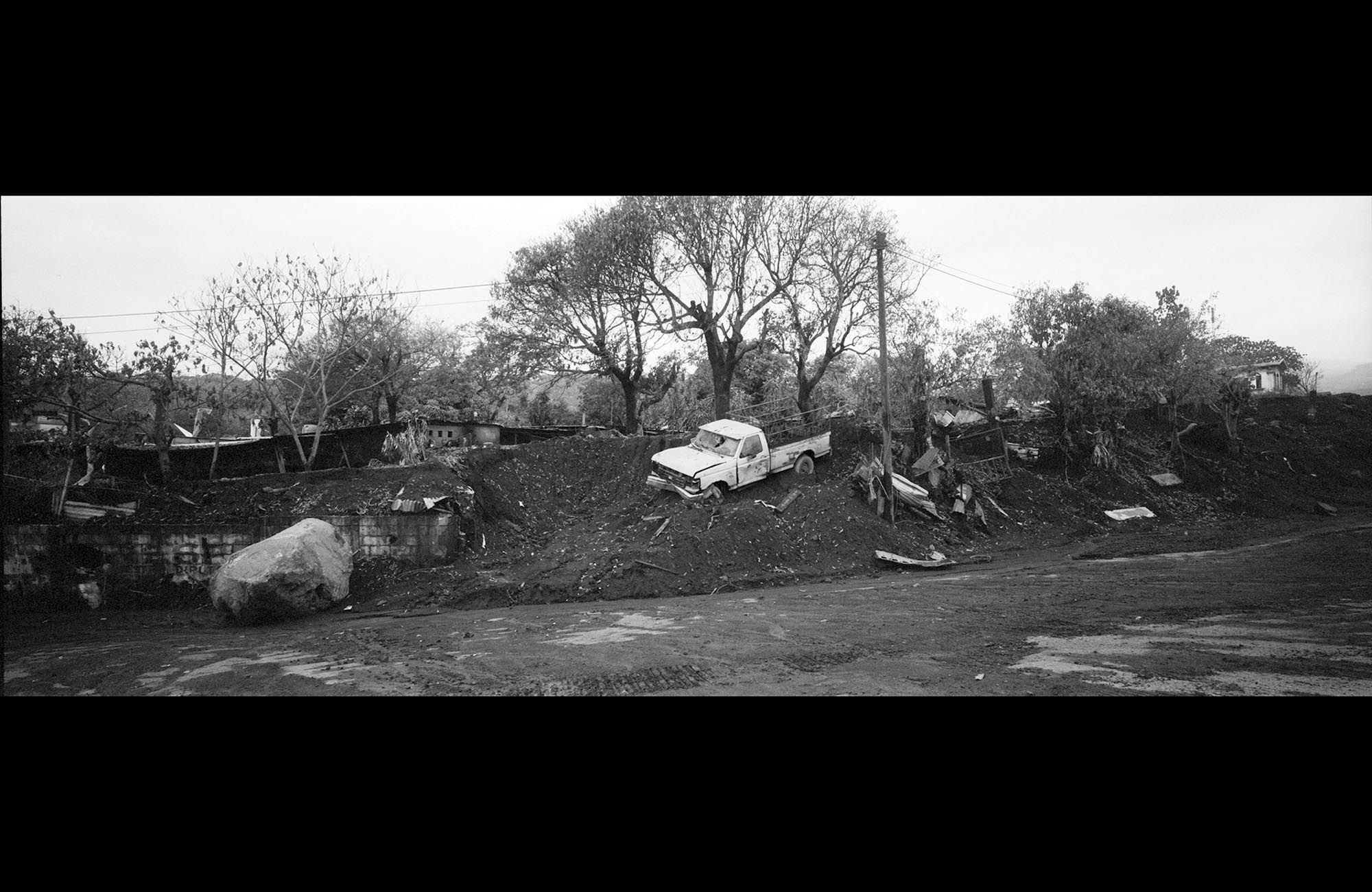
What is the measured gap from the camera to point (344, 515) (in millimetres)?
12430

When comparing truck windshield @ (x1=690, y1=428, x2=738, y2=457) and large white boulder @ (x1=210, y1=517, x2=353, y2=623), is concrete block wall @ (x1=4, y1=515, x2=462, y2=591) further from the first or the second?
truck windshield @ (x1=690, y1=428, x2=738, y2=457)

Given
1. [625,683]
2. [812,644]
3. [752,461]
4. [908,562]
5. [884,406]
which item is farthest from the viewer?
[752,461]

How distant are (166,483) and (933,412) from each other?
1977 cm

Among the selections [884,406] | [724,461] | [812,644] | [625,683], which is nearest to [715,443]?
[724,461]

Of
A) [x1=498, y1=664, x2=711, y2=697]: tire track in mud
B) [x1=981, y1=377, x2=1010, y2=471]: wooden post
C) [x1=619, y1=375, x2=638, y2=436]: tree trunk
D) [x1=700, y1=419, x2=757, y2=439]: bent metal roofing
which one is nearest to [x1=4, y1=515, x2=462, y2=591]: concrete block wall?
[x1=700, y1=419, x2=757, y2=439]: bent metal roofing

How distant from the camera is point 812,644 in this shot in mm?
7773

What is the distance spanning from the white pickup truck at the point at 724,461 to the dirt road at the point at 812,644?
175 inches

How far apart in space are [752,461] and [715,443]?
1.07 m

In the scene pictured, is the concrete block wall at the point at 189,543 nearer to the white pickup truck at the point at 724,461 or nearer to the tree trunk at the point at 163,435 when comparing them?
the tree trunk at the point at 163,435

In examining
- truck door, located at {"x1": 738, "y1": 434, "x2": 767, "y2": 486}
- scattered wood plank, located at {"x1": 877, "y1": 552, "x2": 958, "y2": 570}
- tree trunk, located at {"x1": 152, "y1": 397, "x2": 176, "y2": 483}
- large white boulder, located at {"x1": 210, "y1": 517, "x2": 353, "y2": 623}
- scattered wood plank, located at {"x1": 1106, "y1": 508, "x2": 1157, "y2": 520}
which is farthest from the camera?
scattered wood plank, located at {"x1": 1106, "y1": 508, "x2": 1157, "y2": 520}

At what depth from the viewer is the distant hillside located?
10.3 m

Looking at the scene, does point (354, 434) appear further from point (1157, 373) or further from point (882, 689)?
point (1157, 373)

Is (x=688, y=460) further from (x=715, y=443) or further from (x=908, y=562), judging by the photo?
(x=908, y=562)
